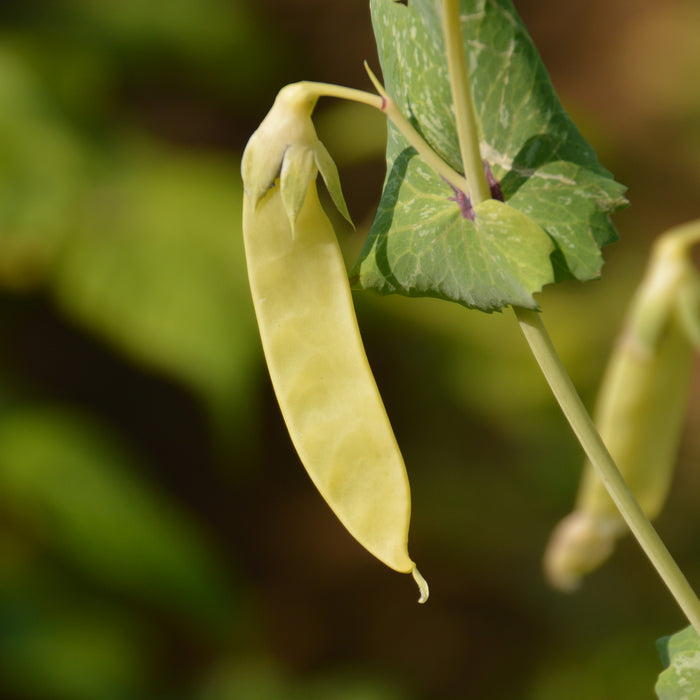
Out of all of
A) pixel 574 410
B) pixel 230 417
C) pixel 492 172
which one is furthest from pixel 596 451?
pixel 230 417

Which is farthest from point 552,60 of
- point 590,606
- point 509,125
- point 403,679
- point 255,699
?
point 509,125

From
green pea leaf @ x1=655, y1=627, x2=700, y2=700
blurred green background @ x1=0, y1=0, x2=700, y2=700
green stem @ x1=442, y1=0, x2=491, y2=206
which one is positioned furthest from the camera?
blurred green background @ x1=0, y1=0, x2=700, y2=700

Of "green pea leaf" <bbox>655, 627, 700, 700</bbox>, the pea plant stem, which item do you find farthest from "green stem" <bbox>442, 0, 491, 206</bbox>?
"green pea leaf" <bbox>655, 627, 700, 700</bbox>

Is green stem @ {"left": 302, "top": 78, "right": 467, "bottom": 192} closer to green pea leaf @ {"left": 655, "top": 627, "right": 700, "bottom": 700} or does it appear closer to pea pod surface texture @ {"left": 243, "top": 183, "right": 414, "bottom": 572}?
pea pod surface texture @ {"left": 243, "top": 183, "right": 414, "bottom": 572}

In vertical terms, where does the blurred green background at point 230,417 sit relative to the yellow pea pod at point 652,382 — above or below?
below

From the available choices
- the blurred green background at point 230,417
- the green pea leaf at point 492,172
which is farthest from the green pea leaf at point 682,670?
the blurred green background at point 230,417

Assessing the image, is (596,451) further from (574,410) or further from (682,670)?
(682,670)

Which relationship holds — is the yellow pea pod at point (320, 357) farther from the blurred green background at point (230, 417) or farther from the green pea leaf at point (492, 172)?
the blurred green background at point (230, 417)
